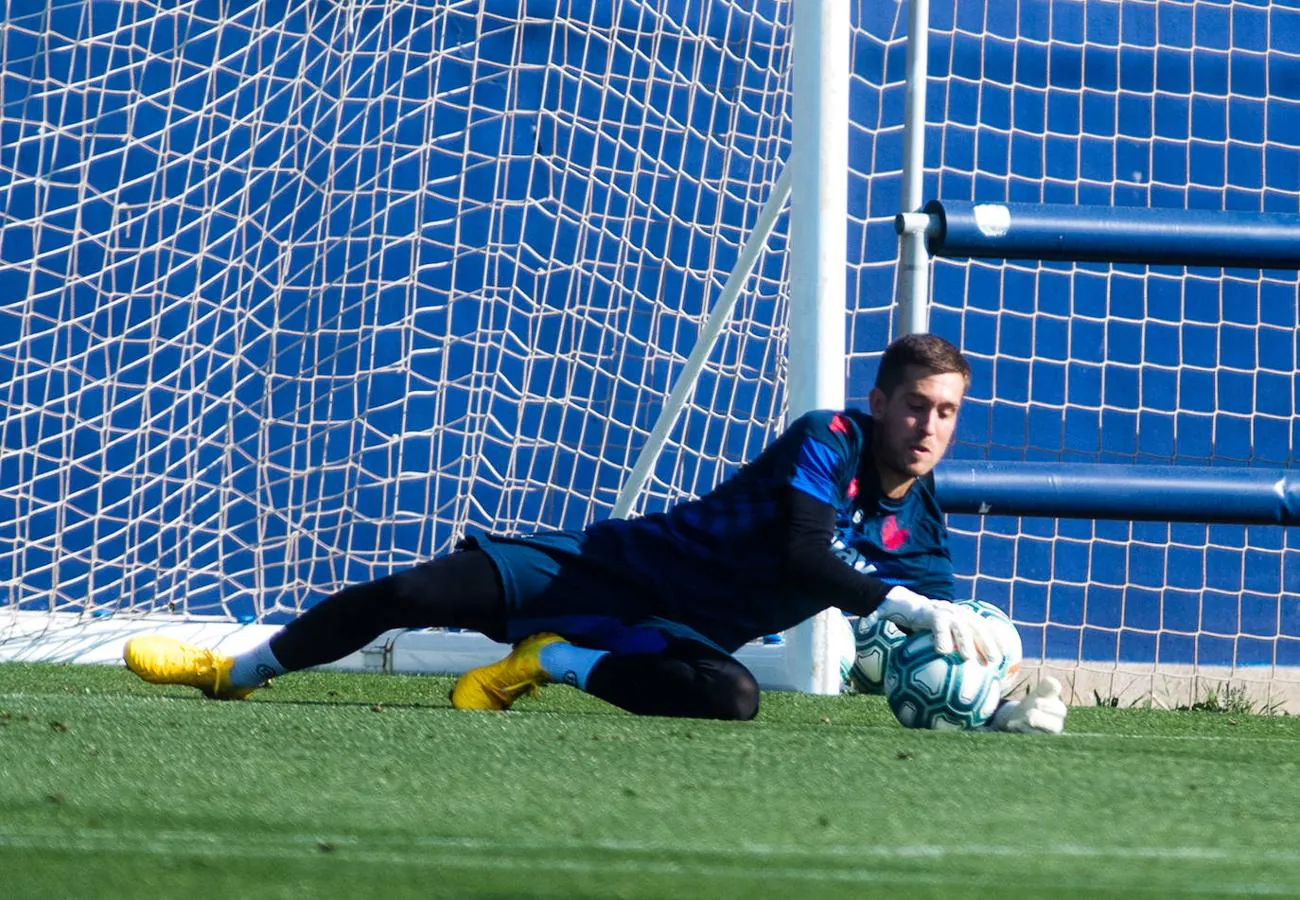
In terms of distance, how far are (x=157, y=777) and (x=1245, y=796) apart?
130cm

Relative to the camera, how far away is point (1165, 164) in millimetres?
6406

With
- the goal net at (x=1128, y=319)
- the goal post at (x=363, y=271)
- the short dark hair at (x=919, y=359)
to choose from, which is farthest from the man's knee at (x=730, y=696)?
the goal net at (x=1128, y=319)

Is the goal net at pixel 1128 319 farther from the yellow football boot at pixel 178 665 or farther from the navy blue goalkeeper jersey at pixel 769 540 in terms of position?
the yellow football boot at pixel 178 665

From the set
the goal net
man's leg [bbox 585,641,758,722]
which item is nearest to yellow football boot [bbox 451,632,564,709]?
man's leg [bbox 585,641,758,722]

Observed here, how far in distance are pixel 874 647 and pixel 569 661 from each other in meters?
0.56

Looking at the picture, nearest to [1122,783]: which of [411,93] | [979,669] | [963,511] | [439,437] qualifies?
[979,669]

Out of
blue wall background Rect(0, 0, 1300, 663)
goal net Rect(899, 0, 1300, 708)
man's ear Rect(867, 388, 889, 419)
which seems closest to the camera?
man's ear Rect(867, 388, 889, 419)

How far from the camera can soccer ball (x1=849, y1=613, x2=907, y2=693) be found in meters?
3.15

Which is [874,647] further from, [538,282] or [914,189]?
[538,282]

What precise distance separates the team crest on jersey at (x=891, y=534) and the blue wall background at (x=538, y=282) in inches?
67.8

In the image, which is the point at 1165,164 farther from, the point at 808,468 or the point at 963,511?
the point at 808,468

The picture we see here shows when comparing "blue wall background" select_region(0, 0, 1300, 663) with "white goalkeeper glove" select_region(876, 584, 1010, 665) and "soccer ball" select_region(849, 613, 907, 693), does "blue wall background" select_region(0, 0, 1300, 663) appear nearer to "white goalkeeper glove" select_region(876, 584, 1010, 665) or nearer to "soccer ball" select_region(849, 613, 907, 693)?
"soccer ball" select_region(849, 613, 907, 693)

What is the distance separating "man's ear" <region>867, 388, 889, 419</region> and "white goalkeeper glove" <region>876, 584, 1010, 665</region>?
333 mm

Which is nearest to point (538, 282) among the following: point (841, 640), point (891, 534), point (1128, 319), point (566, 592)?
point (1128, 319)
